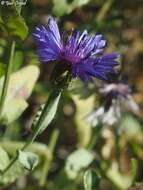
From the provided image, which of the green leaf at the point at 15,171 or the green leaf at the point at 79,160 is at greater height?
the green leaf at the point at 15,171

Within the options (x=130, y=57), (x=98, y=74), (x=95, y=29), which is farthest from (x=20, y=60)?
(x=130, y=57)

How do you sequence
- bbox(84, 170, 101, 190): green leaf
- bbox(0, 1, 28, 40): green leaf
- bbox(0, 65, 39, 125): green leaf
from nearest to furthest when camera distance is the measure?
bbox(0, 1, 28, 40): green leaf → bbox(84, 170, 101, 190): green leaf → bbox(0, 65, 39, 125): green leaf

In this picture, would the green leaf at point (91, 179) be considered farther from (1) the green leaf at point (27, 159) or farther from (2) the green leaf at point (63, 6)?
(2) the green leaf at point (63, 6)

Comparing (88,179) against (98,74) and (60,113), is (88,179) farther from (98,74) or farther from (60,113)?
(60,113)

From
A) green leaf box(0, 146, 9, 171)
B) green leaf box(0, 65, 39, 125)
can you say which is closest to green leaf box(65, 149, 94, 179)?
green leaf box(0, 65, 39, 125)

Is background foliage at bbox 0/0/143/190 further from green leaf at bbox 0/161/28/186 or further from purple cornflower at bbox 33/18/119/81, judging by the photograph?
purple cornflower at bbox 33/18/119/81

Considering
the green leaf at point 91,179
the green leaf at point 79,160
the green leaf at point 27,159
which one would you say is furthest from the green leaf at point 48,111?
the green leaf at point 79,160
